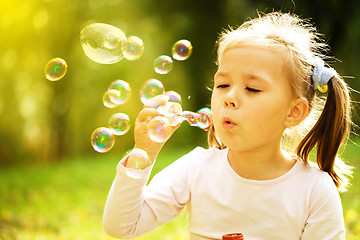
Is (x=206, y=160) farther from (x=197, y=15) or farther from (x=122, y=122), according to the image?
(x=197, y=15)

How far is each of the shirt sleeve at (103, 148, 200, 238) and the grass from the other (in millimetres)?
1434

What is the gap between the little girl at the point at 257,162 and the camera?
1.80m

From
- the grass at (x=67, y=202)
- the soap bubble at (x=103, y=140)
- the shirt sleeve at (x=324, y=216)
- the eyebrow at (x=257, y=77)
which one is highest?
the eyebrow at (x=257, y=77)

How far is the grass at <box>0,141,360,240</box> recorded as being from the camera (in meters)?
3.71

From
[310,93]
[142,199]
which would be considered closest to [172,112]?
[142,199]

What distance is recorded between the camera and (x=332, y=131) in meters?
2.00

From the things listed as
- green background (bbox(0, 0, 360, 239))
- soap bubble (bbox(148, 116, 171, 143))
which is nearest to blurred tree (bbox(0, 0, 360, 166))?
green background (bbox(0, 0, 360, 239))

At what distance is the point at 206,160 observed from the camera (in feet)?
6.81

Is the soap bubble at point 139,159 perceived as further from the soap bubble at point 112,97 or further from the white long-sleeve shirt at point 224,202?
the soap bubble at point 112,97

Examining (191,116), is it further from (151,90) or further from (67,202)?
(67,202)

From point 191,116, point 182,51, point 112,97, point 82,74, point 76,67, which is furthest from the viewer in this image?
point 82,74

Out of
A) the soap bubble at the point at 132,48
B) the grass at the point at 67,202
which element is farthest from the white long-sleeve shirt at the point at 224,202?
the grass at the point at 67,202

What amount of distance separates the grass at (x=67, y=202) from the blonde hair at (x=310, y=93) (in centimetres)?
110

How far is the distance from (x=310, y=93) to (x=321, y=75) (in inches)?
3.6
